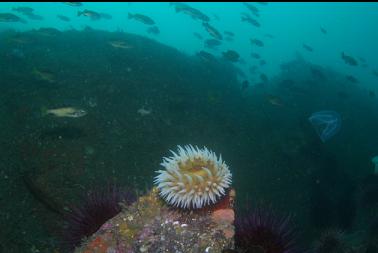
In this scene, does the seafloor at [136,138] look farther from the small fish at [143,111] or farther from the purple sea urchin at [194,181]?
the purple sea urchin at [194,181]

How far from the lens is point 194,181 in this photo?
381cm

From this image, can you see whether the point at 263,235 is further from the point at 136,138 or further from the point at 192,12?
the point at 192,12

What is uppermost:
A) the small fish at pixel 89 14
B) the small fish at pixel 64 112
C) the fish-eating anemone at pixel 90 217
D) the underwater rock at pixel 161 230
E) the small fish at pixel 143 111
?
the underwater rock at pixel 161 230

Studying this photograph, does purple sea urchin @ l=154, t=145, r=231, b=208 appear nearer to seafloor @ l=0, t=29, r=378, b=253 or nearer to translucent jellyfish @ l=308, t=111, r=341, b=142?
seafloor @ l=0, t=29, r=378, b=253

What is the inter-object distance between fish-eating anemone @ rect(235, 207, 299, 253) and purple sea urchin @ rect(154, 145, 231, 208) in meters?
0.54

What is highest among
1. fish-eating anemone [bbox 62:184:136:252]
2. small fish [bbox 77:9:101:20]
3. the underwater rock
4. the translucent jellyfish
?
the underwater rock

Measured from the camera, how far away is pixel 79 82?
1177 cm

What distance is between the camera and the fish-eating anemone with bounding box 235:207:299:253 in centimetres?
391

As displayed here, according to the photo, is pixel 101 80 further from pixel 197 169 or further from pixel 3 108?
pixel 197 169

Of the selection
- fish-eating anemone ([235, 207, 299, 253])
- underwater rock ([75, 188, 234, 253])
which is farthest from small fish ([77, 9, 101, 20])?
fish-eating anemone ([235, 207, 299, 253])

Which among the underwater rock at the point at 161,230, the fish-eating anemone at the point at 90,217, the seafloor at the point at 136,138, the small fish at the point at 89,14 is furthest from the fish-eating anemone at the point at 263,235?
the small fish at the point at 89,14

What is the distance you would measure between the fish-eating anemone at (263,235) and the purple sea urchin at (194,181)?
1.77ft

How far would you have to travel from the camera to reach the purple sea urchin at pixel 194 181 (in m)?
3.79

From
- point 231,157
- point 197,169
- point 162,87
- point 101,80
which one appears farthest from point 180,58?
point 197,169
